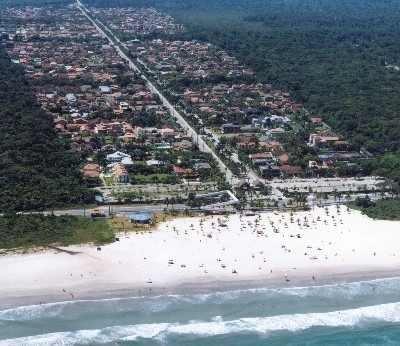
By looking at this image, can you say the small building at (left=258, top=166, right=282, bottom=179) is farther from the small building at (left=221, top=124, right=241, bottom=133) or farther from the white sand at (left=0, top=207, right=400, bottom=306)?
the small building at (left=221, top=124, right=241, bottom=133)

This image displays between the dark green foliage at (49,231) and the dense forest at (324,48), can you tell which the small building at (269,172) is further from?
the dark green foliage at (49,231)

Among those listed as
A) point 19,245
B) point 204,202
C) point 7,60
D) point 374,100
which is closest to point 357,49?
point 374,100

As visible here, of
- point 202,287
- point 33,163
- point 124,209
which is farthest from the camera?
point 33,163

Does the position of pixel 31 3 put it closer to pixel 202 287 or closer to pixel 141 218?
pixel 141 218

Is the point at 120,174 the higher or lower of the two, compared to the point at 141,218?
lower

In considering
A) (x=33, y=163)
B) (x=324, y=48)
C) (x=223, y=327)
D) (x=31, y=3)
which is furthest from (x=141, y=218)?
(x=31, y=3)
